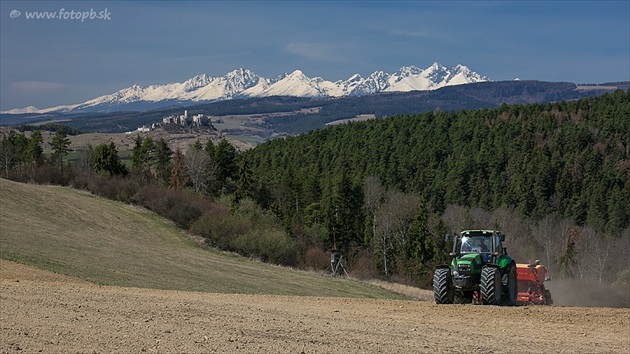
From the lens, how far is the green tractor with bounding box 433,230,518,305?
23.0 metres

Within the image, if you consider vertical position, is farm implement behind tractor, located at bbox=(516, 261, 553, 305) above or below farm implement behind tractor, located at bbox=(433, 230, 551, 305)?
below

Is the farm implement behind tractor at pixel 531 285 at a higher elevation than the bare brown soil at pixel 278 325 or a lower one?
lower

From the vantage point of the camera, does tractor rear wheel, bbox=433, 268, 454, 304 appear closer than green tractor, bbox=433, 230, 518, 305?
No

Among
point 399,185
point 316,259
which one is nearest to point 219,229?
point 316,259

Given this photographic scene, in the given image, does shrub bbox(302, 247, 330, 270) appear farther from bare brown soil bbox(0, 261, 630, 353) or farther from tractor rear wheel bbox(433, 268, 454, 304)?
tractor rear wheel bbox(433, 268, 454, 304)

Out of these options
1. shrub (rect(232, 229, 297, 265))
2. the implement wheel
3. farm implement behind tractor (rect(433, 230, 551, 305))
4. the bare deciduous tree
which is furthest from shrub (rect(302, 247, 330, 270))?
farm implement behind tractor (rect(433, 230, 551, 305))

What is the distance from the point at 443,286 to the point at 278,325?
777 cm

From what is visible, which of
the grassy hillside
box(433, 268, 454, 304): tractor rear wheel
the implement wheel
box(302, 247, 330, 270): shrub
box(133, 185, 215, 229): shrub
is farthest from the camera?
box(133, 185, 215, 229): shrub

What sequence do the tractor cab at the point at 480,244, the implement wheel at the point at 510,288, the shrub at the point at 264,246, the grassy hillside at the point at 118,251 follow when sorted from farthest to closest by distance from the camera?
1. the shrub at the point at 264,246
2. the grassy hillside at the point at 118,251
3. the tractor cab at the point at 480,244
4. the implement wheel at the point at 510,288

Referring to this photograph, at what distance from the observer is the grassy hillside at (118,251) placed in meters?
35.9

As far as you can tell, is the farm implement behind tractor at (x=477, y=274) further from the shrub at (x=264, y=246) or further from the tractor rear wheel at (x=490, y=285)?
the shrub at (x=264, y=246)

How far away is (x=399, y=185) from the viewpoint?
136750 millimetres

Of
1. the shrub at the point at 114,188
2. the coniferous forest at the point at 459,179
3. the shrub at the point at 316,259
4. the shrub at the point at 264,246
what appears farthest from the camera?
the coniferous forest at the point at 459,179

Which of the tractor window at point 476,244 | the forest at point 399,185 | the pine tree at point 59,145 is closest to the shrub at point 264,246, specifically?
the forest at point 399,185
